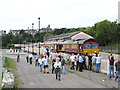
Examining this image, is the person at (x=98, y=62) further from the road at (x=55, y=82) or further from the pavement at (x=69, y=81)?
the road at (x=55, y=82)

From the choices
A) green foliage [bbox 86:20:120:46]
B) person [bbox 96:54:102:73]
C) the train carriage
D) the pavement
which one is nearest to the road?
the pavement

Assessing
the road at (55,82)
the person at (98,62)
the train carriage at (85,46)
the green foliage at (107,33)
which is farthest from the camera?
the green foliage at (107,33)

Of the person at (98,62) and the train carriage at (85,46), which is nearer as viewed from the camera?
the person at (98,62)

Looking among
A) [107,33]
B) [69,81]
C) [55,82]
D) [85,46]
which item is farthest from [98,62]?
[107,33]

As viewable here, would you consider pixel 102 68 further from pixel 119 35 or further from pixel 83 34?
pixel 83 34

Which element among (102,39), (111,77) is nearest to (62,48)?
(102,39)

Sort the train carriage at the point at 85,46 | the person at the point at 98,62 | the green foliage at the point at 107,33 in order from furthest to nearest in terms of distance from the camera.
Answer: the green foliage at the point at 107,33 → the train carriage at the point at 85,46 → the person at the point at 98,62

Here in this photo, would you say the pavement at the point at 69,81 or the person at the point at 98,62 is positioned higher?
→ the person at the point at 98,62

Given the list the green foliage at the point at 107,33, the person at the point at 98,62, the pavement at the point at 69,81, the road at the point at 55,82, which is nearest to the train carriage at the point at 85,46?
the person at the point at 98,62

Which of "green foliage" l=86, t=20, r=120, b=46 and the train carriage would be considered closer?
the train carriage

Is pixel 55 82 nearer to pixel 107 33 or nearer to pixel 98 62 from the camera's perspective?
pixel 98 62

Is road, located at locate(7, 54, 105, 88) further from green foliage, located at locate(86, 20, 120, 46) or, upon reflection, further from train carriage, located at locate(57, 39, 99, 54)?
green foliage, located at locate(86, 20, 120, 46)

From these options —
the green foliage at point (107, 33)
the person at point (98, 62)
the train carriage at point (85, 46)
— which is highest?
the green foliage at point (107, 33)

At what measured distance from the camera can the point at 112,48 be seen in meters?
52.2
